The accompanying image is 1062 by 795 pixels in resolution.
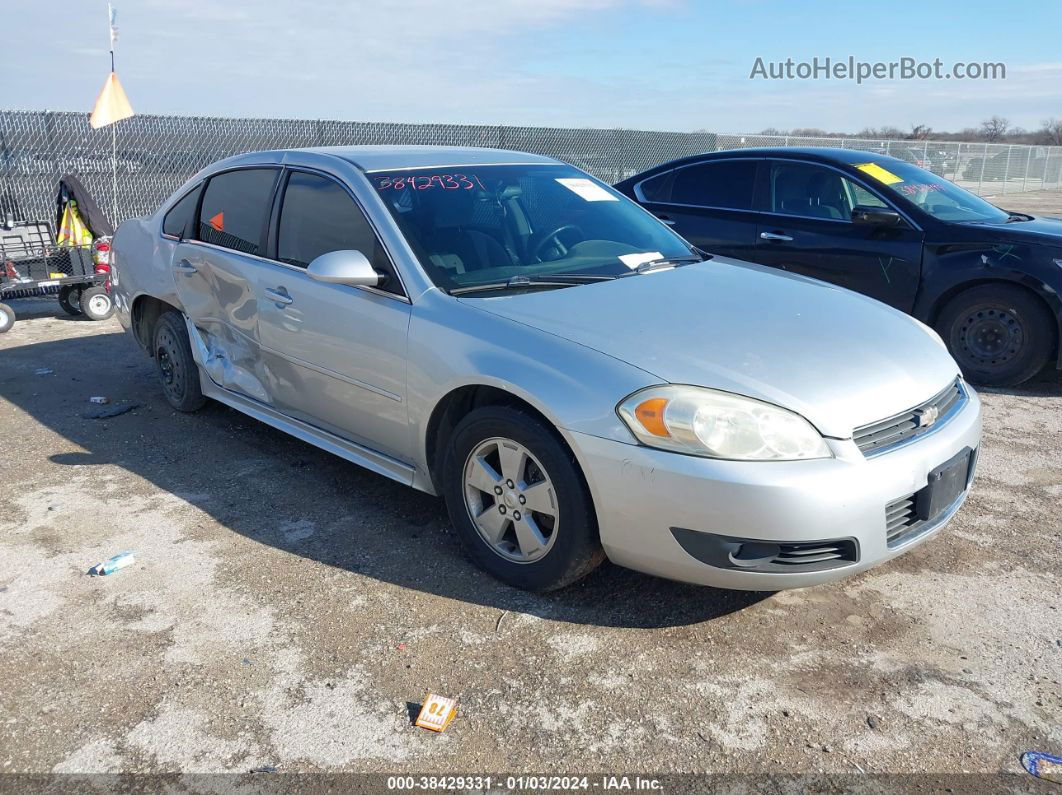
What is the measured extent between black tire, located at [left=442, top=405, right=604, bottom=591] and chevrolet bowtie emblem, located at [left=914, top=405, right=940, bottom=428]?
3.92 ft

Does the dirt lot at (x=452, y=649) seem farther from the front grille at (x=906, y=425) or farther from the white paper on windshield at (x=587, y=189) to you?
the white paper on windshield at (x=587, y=189)

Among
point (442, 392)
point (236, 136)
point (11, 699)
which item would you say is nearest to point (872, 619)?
point (442, 392)

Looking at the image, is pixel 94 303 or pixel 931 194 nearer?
pixel 931 194

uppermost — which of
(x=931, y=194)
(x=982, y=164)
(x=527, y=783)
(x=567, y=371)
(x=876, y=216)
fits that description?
(x=982, y=164)

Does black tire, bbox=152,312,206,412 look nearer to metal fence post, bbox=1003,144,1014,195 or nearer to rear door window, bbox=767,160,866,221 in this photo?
rear door window, bbox=767,160,866,221

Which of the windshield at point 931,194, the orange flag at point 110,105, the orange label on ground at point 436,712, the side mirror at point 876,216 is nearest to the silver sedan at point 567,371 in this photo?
the orange label on ground at point 436,712

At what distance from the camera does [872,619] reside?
127 inches

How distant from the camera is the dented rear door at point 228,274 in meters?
4.55

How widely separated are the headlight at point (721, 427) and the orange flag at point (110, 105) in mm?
9558

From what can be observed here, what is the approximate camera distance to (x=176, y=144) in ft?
42.9

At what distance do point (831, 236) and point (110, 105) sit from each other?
329 inches

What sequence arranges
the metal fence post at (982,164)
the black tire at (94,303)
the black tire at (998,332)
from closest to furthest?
1. the black tire at (998,332)
2. the black tire at (94,303)
3. the metal fence post at (982,164)

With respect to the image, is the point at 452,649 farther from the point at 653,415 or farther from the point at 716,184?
the point at 716,184

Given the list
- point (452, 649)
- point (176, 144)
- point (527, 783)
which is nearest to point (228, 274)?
point (452, 649)
